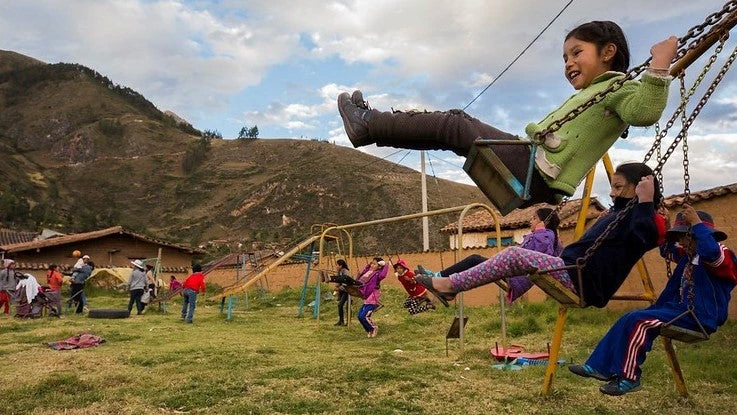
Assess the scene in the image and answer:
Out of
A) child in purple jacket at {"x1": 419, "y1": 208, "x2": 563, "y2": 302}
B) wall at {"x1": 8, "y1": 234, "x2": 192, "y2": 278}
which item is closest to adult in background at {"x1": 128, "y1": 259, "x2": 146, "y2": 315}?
child in purple jacket at {"x1": 419, "y1": 208, "x2": 563, "y2": 302}

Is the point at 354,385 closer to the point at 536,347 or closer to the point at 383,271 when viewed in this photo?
the point at 536,347

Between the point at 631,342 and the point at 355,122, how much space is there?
6.70ft

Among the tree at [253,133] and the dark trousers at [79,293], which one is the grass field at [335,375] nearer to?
the dark trousers at [79,293]

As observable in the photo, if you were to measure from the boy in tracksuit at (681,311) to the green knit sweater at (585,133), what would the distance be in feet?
2.82

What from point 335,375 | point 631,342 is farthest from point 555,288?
point 335,375

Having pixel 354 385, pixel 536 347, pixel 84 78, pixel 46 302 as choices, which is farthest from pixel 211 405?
pixel 84 78

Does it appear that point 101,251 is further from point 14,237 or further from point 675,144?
point 675,144

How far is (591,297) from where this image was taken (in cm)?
336

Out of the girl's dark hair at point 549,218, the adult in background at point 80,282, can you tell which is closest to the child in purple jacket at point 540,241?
the girl's dark hair at point 549,218

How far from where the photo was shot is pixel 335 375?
229 inches

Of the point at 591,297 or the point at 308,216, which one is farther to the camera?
the point at 308,216

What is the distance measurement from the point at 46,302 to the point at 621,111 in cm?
1484

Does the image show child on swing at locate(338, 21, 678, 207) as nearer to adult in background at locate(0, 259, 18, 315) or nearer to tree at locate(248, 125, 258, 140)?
adult in background at locate(0, 259, 18, 315)

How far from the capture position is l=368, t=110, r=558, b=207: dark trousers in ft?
9.81
